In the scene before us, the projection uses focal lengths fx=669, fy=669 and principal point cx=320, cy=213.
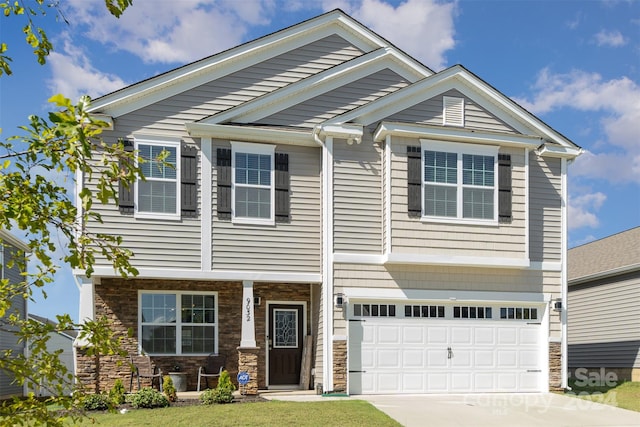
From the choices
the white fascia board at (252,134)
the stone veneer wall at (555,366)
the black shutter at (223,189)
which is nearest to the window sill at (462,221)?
the white fascia board at (252,134)

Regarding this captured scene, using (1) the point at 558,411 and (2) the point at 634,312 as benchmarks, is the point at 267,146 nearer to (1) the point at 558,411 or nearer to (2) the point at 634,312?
(1) the point at 558,411

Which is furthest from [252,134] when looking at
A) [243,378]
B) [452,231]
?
[243,378]

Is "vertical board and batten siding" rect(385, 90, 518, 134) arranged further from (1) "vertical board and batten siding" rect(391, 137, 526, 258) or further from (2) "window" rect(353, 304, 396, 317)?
(2) "window" rect(353, 304, 396, 317)

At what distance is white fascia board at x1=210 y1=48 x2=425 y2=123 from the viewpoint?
15633 millimetres

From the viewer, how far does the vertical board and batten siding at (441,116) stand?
629 inches

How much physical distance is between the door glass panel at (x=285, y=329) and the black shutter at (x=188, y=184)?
345 centimetres

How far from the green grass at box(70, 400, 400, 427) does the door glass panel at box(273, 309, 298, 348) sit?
3.62m

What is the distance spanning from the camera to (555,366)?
1620 cm

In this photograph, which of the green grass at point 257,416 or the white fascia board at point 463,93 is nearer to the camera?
the green grass at point 257,416

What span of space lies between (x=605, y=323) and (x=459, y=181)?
33.7ft

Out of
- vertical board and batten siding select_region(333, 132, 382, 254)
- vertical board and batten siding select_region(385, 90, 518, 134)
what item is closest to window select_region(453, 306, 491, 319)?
vertical board and batten siding select_region(333, 132, 382, 254)

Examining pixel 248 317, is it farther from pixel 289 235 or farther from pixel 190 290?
pixel 289 235

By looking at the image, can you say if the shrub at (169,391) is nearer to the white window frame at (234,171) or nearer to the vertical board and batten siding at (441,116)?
the white window frame at (234,171)

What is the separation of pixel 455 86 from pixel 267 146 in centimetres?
483
